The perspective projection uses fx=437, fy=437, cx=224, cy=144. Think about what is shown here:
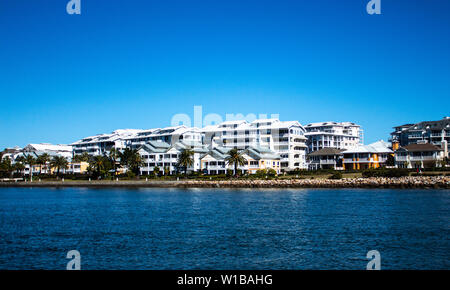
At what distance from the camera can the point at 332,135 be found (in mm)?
157250

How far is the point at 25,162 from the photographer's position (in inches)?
6388

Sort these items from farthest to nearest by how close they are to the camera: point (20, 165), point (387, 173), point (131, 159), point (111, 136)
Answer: point (111, 136), point (20, 165), point (131, 159), point (387, 173)

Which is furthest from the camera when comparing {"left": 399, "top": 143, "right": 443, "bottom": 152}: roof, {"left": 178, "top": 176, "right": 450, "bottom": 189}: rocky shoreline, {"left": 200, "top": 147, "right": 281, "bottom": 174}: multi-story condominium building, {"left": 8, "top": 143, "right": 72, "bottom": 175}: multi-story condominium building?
{"left": 8, "top": 143, "right": 72, "bottom": 175}: multi-story condominium building

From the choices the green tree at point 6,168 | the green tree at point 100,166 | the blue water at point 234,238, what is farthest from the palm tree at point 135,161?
the blue water at point 234,238

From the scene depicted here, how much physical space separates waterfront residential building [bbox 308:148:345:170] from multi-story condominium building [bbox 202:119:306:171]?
3514 mm

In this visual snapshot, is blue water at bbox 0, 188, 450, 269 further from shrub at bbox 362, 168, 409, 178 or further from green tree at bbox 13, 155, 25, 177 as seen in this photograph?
green tree at bbox 13, 155, 25, 177

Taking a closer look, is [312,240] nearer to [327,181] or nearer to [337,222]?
[337,222]

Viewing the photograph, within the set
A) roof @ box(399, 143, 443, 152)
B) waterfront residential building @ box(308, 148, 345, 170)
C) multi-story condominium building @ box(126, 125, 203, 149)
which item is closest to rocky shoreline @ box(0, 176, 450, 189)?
roof @ box(399, 143, 443, 152)

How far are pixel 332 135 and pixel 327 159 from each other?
32.9 metres

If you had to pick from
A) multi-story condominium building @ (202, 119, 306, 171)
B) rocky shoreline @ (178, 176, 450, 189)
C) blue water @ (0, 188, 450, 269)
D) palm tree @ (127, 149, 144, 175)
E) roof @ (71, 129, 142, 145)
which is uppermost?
roof @ (71, 129, 142, 145)

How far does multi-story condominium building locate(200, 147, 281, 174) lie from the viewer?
115250mm

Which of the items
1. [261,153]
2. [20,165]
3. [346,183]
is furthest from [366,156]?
[20,165]

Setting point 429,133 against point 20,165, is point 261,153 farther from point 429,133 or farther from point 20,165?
point 20,165
